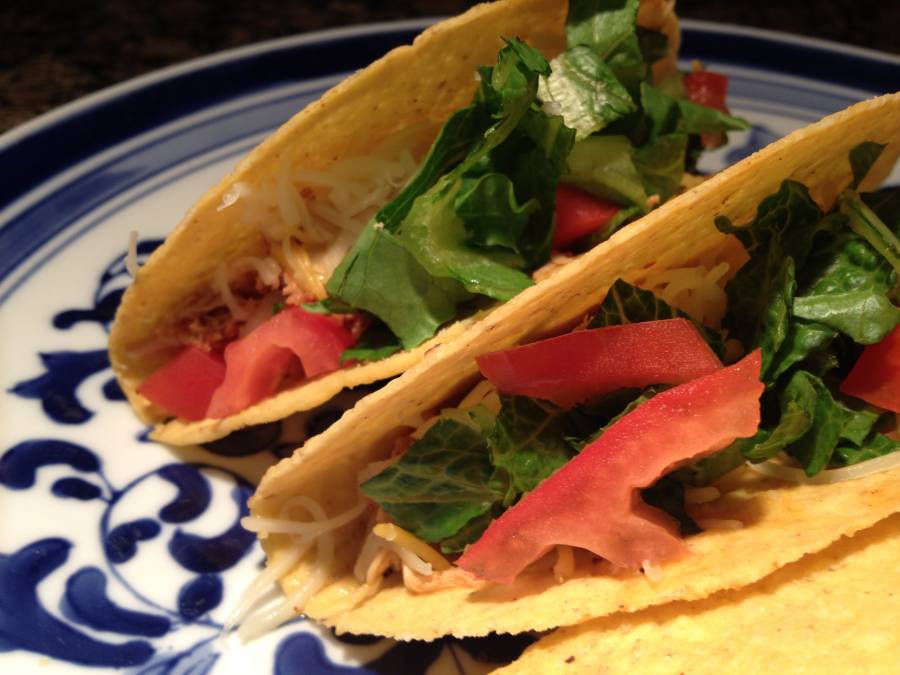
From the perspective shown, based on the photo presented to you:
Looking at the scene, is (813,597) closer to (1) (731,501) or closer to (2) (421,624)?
(1) (731,501)

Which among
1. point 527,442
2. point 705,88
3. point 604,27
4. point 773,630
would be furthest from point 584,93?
point 773,630

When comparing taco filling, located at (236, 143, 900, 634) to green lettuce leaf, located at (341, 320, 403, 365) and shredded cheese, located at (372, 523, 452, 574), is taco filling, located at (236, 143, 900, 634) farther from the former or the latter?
green lettuce leaf, located at (341, 320, 403, 365)

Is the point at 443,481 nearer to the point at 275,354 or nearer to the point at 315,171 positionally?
the point at 275,354

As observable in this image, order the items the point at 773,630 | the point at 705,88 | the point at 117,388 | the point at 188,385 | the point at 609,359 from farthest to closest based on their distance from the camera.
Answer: the point at 705,88 < the point at 117,388 < the point at 188,385 < the point at 609,359 < the point at 773,630

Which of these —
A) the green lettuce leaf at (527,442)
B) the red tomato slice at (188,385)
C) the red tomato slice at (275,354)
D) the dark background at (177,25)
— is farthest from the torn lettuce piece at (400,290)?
the dark background at (177,25)

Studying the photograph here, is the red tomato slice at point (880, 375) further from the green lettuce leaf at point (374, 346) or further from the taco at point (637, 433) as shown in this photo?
the green lettuce leaf at point (374, 346)

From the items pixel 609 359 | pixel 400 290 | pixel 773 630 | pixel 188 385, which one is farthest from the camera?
pixel 188 385
